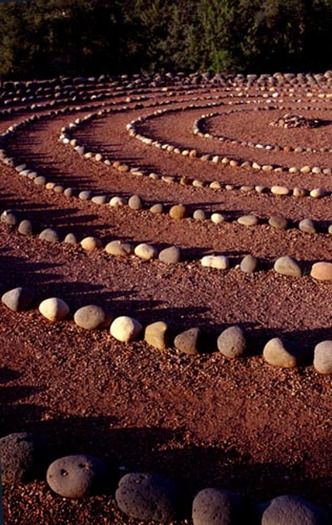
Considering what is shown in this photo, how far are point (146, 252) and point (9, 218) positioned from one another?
6.93ft

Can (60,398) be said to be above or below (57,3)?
below

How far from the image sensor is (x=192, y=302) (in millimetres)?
6340

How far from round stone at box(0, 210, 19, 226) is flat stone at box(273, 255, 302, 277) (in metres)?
3.45

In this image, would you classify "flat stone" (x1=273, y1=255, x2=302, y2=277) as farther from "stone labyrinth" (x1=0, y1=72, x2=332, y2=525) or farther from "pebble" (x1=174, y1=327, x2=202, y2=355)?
"pebble" (x1=174, y1=327, x2=202, y2=355)

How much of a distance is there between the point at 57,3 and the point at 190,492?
24.6 meters

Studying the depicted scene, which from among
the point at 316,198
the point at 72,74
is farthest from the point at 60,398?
the point at 72,74

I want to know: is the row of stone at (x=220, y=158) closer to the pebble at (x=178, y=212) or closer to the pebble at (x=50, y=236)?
the pebble at (x=178, y=212)

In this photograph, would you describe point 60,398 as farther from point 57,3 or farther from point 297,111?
point 57,3

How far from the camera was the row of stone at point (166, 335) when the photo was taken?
5145 millimetres

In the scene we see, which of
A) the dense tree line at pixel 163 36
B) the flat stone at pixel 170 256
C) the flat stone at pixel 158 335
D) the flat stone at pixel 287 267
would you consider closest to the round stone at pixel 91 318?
the flat stone at pixel 158 335

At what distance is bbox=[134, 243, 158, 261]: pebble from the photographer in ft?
24.1

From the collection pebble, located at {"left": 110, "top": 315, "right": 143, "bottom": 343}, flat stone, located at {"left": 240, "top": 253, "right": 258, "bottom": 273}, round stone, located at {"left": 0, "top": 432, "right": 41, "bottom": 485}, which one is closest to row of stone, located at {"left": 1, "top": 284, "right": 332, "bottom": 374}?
pebble, located at {"left": 110, "top": 315, "right": 143, "bottom": 343}

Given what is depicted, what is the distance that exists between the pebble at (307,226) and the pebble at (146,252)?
6.26ft

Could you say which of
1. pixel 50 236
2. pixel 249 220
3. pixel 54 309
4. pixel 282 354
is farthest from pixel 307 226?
pixel 54 309
